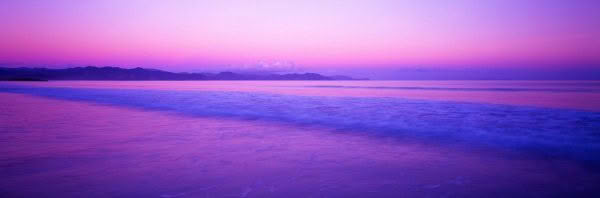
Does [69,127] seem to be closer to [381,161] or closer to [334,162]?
[334,162]

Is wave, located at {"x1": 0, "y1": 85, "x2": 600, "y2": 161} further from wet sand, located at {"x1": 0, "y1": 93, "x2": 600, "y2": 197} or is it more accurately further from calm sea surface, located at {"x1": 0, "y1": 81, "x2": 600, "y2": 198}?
wet sand, located at {"x1": 0, "y1": 93, "x2": 600, "y2": 197}

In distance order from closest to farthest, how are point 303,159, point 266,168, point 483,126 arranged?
point 266,168, point 303,159, point 483,126

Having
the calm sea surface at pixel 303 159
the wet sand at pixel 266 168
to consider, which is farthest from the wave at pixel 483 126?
the wet sand at pixel 266 168

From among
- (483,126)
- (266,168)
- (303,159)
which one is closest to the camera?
(266,168)

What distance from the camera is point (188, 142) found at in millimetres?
6691

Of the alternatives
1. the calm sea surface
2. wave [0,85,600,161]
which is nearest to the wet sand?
the calm sea surface

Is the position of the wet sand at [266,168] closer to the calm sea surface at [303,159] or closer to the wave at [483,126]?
the calm sea surface at [303,159]

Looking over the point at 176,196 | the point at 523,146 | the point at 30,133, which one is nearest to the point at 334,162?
the point at 176,196

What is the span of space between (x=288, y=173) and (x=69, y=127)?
6339 mm

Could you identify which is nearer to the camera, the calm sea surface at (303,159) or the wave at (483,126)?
the calm sea surface at (303,159)

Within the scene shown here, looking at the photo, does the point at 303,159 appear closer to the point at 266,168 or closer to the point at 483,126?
the point at 266,168

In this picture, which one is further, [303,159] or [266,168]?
[303,159]

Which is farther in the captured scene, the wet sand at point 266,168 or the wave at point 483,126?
the wave at point 483,126

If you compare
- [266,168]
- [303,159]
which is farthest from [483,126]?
[266,168]
